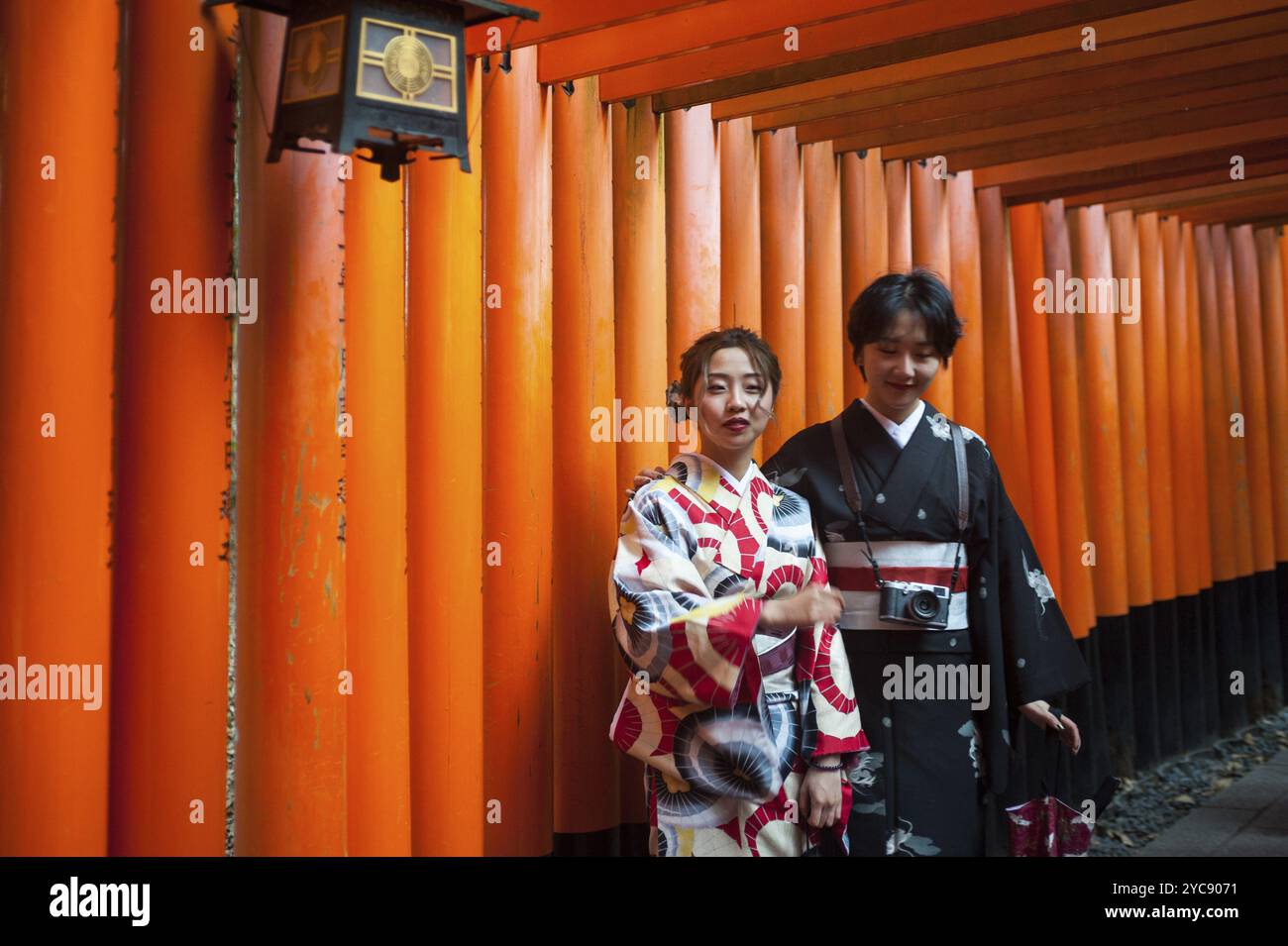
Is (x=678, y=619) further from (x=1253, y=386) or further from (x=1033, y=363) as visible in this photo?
(x=1253, y=386)

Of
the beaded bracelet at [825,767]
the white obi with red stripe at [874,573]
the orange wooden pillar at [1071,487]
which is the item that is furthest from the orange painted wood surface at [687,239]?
the orange wooden pillar at [1071,487]

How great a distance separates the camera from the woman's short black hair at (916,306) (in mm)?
3656

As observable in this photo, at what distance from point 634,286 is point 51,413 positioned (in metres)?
2.27

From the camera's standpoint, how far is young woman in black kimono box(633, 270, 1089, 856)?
3713mm

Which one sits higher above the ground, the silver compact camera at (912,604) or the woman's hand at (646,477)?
the woman's hand at (646,477)

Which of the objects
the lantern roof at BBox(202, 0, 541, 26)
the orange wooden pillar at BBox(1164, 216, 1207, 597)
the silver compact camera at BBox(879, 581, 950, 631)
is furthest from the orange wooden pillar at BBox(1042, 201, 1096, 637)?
the lantern roof at BBox(202, 0, 541, 26)

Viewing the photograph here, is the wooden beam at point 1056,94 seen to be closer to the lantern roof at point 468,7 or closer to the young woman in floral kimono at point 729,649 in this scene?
the young woman in floral kimono at point 729,649

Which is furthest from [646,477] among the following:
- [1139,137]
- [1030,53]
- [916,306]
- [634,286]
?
[1139,137]

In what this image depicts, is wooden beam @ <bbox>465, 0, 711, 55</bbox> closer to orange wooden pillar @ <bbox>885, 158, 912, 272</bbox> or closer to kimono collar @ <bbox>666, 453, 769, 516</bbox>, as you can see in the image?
kimono collar @ <bbox>666, 453, 769, 516</bbox>

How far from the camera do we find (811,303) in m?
5.43

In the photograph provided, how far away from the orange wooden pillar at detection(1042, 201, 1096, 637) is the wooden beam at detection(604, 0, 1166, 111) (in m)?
2.65

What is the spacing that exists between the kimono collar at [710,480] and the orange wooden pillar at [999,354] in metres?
3.34
